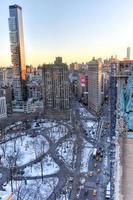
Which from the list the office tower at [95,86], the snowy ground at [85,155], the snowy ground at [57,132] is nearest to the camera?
the snowy ground at [85,155]

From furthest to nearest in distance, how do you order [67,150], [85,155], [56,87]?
[56,87] → [67,150] → [85,155]

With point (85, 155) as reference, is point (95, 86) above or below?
Result: above

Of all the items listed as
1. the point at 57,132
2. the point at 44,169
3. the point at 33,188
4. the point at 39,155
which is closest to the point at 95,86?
the point at 57,132

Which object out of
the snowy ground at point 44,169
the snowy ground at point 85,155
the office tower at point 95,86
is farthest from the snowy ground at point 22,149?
the office tower at point 95,86

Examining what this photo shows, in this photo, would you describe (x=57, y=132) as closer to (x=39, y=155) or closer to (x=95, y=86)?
(x=39, y=155)

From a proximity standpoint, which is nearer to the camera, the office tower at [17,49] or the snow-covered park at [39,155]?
the snow-covered park at [39,155]

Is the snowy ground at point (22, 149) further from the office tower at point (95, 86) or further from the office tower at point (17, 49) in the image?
the office tower at point (17, 49)

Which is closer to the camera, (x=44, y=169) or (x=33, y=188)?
(x=33, y=188)
